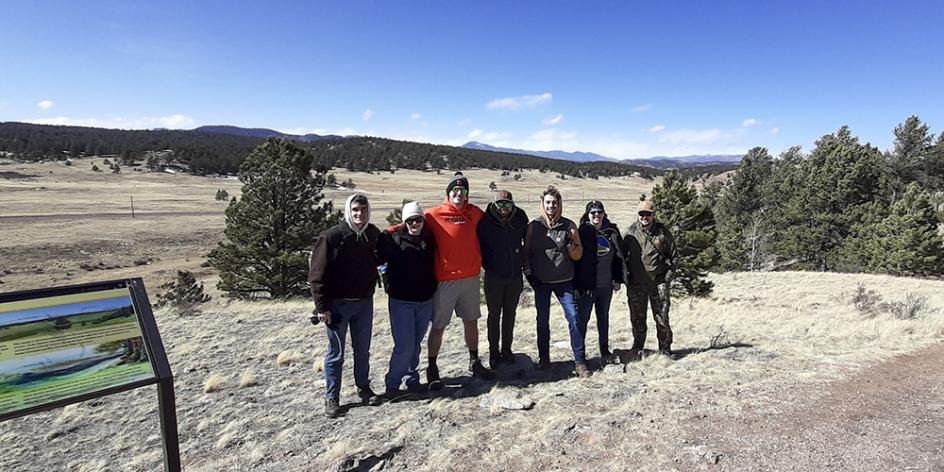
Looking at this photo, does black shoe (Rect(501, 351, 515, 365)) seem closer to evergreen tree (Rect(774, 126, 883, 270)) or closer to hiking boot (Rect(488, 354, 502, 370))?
hiking boot (Rect(488, 354, 502, 370))

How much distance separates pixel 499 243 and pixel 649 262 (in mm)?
1823

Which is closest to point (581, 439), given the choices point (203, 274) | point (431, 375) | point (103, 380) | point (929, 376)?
point (431, 375)

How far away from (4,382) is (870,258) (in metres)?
31.9

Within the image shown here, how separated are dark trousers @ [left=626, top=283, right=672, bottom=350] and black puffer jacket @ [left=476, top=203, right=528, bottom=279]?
157cm

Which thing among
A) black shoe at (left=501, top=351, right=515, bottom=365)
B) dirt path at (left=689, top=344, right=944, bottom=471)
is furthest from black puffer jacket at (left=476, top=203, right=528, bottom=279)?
dirt path at (left=689, top=344, right=944, bottom=471)

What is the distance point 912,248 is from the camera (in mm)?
22953

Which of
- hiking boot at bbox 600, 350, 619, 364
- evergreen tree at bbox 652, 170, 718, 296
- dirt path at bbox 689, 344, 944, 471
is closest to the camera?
dirt path at bbox 689, 344, 944, 471

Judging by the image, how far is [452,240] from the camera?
484 centimetres

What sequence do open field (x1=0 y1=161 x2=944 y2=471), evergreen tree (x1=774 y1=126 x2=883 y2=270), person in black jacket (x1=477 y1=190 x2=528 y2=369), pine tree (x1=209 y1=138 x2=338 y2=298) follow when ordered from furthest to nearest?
evergreen tree (x1=774 y1=126 x2=883 y2=270)
pine tree (x1=209 y1=138 x2=338 y2=298)
person in black jacket (x1=477 y1=190 x2=528 y2=369)
open field (x1=0 y1=161 x2=944 y2=471)

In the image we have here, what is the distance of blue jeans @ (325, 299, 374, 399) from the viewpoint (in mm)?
4590

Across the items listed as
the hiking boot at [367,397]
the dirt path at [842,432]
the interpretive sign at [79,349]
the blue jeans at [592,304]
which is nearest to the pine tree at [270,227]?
the hiking boot at [367,397]

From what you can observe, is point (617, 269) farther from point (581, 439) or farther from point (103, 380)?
point (103, 380)

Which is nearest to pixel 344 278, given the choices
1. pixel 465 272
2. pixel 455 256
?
pixel 455 256

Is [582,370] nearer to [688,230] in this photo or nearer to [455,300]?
[455,300]
